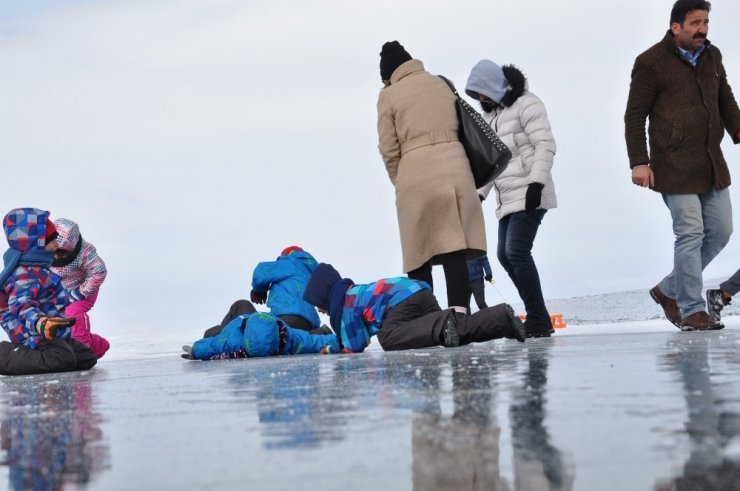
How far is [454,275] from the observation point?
6.75m

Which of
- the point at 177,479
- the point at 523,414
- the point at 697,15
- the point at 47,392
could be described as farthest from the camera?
the point at 697,15

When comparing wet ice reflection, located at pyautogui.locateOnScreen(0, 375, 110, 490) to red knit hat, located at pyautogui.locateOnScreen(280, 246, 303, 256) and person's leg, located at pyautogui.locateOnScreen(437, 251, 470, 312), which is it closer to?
person's leg, located at pyautogui.locateOnScreen(437, 251, 470, 312)

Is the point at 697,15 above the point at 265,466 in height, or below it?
above

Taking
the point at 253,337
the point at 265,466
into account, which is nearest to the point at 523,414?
the point at 265,466

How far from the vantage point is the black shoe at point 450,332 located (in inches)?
227

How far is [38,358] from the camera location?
21.9 ft

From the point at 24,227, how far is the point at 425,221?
2711 millimetres

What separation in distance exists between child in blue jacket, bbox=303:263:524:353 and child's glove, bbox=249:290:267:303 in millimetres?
1620

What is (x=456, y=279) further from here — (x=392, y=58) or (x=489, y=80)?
(x=489, y=80)

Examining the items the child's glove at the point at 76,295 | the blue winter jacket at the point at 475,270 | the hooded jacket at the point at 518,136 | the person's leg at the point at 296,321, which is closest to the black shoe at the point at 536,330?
the hooded jacket at the point at 518,136

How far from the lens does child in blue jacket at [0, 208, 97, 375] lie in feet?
21.9

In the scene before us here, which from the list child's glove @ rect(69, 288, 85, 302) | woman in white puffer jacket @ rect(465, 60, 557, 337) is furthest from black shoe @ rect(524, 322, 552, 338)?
child's glove @ rect(69, 288, 85, 302)

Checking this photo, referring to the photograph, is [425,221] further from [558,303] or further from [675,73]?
[558,303]

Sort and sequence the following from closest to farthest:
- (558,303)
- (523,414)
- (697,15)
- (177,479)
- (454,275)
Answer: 1. (177,479)
2. (523,414)
3. (454,275)
4. (697,15)
5. (558,303)
